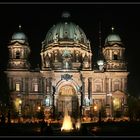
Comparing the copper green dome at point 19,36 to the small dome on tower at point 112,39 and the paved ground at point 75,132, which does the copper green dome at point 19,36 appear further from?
the paved ground at point 75,132

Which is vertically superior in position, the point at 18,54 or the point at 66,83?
the point at 18,54

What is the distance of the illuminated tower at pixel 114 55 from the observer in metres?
110

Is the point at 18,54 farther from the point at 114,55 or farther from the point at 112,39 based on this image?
the point at 112,39

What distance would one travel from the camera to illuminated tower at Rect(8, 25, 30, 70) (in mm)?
108125

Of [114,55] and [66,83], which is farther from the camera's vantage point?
[114,55]

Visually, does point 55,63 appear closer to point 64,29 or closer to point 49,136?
point 64,29

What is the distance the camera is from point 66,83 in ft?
353

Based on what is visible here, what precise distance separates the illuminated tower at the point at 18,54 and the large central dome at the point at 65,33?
9.15 metres

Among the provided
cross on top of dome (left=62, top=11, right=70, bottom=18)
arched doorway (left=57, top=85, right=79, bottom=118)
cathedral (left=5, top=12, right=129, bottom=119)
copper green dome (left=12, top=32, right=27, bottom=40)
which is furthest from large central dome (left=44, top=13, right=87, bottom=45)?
arched doorway (left=57, top=85, right=79, bottom=118)

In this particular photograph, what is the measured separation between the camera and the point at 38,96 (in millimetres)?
107125

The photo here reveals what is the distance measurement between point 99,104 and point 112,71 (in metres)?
6.82

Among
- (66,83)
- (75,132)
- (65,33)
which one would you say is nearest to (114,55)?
(66,83)

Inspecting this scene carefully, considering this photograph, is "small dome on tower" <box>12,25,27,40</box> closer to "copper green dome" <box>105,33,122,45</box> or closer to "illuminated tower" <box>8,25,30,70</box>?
"illuminated tower" <box>8,25,30,70</box>

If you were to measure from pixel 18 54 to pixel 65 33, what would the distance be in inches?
563
